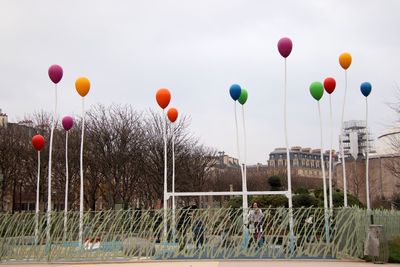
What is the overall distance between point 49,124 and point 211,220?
956 inches

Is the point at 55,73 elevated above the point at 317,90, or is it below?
above

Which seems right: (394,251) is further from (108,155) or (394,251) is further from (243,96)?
(108,155)

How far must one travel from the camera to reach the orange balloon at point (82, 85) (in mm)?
18516

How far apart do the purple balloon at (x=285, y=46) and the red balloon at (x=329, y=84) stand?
2145 millimetres

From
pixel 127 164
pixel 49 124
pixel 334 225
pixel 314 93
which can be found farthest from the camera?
pixel 49 124

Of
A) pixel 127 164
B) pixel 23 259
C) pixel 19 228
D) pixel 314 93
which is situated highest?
pixel 314 93

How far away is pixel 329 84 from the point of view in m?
18.2

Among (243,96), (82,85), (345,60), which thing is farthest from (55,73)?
(345,60)

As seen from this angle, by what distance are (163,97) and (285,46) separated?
16.3 feet

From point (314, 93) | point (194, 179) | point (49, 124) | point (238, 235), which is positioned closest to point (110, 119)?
point (49, 124)

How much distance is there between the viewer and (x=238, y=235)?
14.5m

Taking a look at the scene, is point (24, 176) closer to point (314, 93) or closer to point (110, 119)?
point (110, 119)

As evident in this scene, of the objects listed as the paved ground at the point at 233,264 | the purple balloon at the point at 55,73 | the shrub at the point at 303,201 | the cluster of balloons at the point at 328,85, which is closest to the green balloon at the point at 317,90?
the cluster of balloons at the point at 328,85

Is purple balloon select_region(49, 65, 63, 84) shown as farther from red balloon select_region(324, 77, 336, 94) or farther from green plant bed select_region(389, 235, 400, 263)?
green plant bed select_region(389, 235, 400, 263)
